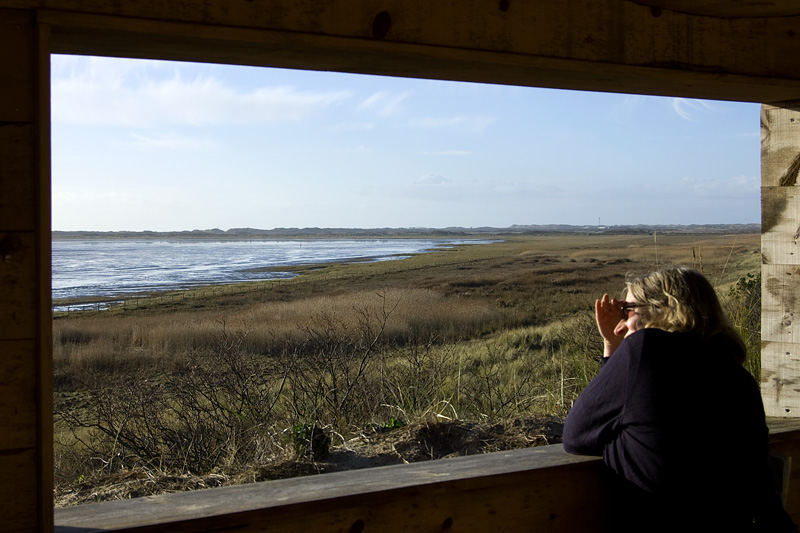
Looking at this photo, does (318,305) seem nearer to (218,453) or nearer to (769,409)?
(218,453)

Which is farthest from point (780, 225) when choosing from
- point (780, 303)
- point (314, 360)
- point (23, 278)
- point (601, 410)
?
point (314, 360)

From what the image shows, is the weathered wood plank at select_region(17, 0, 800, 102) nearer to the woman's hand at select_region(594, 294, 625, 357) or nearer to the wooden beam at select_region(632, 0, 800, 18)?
the wooden beam at select_region(632, 0, 800, 18)

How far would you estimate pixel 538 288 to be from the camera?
2539 cm

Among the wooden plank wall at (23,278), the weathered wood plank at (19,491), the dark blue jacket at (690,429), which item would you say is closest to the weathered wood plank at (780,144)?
the dark blue jacket at (690,429)

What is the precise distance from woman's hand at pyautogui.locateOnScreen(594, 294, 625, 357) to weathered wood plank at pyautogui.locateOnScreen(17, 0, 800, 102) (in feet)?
2.22

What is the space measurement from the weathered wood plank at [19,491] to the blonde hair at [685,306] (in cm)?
153

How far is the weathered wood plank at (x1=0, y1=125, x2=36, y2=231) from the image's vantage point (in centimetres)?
141

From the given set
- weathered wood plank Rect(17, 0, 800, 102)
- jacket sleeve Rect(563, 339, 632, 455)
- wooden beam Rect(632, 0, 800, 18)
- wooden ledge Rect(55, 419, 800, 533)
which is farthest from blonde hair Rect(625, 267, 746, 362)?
wooden beam Rect(632, 0, 800, 18)

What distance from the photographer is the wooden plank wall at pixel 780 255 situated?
2627 millimetres

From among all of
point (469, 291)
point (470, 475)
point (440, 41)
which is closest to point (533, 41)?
point (440, 41)

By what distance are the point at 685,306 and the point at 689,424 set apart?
1.01ft

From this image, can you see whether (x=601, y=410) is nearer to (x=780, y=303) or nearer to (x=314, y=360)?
(x=780, y=303)

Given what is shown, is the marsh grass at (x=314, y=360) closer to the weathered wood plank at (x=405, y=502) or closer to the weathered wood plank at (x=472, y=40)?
the weathered wood plank at (x=405, y=502)

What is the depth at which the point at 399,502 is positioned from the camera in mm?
1783
